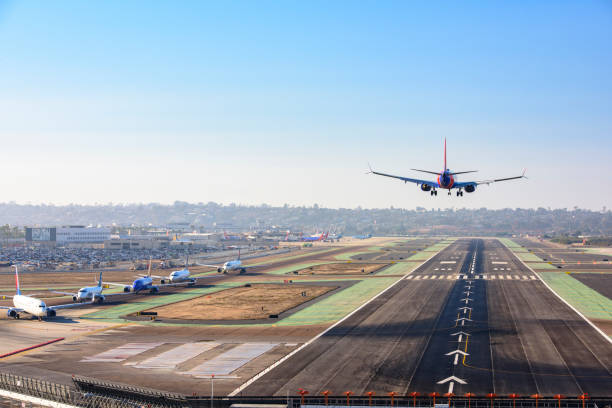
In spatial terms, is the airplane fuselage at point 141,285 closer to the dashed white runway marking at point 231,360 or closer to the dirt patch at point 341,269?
the dashed white runway marking at point 231,360

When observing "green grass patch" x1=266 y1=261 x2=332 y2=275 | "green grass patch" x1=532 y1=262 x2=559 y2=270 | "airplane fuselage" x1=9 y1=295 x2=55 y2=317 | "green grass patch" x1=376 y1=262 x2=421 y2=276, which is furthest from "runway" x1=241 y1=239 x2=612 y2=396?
"green grass patch" x1=532 y1=262 x2=559 y2=270

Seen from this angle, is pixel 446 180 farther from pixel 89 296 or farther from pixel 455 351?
pixel 89 296

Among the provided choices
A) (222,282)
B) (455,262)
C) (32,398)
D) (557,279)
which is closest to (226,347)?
(32,398)

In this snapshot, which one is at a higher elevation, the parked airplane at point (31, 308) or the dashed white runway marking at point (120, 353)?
the parked airplane at point (31, 308)

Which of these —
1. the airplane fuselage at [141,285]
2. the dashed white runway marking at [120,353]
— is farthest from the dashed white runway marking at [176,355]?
the airplane fuselage at [141,285]

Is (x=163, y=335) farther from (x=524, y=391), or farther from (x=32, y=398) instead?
(x=524, y=391)
